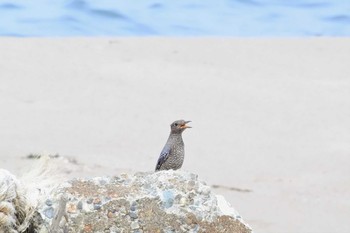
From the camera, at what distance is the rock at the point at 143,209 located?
10.4 feet

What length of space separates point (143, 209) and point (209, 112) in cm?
434

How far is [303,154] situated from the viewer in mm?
6738

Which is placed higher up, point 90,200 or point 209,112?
point 90,200

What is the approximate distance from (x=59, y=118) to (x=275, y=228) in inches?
84.4

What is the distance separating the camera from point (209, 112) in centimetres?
751

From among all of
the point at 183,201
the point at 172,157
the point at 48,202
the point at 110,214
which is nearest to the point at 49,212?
the point at 48,202

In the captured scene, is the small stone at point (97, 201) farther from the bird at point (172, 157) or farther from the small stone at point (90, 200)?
the bird at point (172, 157)

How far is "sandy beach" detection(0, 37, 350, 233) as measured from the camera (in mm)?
6133

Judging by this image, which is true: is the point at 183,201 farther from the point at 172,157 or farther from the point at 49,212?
the point at 172,157

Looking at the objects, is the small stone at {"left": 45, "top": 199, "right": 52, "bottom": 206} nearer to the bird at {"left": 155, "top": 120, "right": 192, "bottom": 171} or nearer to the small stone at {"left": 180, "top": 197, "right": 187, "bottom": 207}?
the small stone at {"left": 180, "top": 197, "right": 187, "bottom": 207}

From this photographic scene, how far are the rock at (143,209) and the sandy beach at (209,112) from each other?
2.15m

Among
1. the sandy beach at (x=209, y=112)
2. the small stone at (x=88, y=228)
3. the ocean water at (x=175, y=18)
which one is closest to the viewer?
the small stone at (x=88, y=228)

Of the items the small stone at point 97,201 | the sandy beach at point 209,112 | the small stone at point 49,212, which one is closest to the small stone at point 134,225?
the small stone at point 97,201

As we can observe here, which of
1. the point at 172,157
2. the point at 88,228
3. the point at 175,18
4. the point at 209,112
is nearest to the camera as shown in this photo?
the point at 88,228
